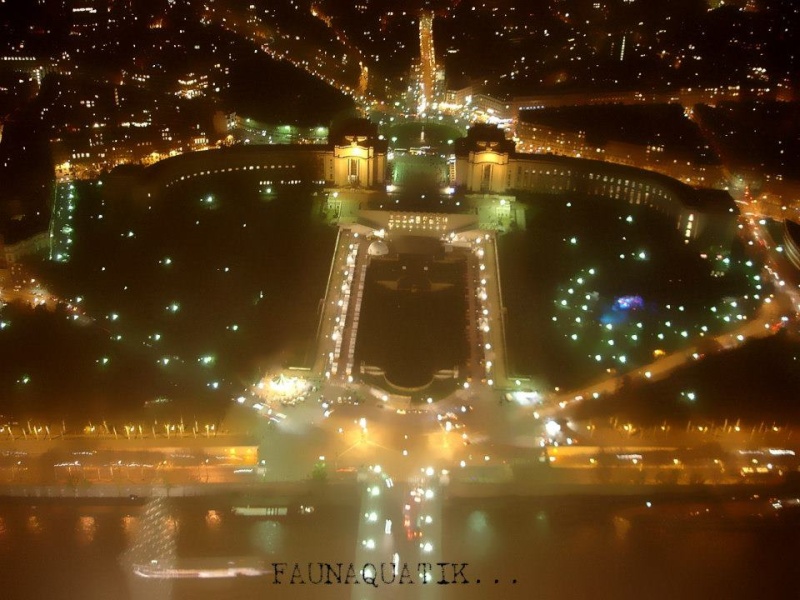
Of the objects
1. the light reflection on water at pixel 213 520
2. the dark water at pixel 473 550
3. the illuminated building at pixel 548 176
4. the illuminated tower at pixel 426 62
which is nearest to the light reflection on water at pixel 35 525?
the dark water at pixel 473 550

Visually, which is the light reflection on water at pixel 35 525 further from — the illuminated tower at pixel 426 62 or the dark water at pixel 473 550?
the illuminated tower at pixel 426 62

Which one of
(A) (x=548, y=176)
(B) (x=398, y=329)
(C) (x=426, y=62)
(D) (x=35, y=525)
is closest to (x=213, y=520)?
(D) (x=35, y=525)

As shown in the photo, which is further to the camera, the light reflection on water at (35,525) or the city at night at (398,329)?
the light reflection on water at (35,525)

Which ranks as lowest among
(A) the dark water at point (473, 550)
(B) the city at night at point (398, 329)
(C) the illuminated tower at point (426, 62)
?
(A) the dark water at point (473, 550)

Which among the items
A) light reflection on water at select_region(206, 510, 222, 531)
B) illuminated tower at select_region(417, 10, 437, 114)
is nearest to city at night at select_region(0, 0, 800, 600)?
light reflection on water at select_region(206, 510, 222, 531)

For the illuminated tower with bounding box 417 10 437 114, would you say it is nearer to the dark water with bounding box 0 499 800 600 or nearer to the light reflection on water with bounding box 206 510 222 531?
the dark water with bounding box 0 499 800 600

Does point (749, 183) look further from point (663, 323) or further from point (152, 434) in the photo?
point (152, 434)

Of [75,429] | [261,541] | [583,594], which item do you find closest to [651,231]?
[583,594]
